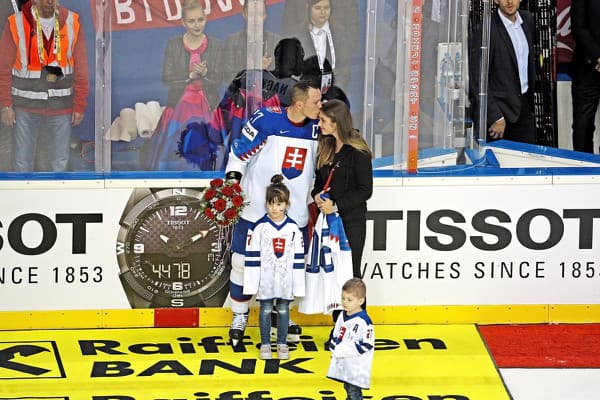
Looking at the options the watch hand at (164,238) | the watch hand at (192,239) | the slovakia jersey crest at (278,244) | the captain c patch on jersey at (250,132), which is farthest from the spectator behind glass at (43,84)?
the slovakia jersey crest at (278,244)

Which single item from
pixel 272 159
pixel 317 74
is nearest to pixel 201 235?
pixel 272 159

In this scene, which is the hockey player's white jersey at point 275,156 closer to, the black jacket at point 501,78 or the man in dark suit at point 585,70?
the black jacket at point 501,78

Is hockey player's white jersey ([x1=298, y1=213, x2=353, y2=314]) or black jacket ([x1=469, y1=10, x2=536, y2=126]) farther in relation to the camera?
black jacket ([x1=469, y1=10, x2=536, y2=126])

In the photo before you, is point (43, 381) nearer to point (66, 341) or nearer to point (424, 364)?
point (66, 341)

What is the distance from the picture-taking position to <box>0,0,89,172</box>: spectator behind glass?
995 centimetres

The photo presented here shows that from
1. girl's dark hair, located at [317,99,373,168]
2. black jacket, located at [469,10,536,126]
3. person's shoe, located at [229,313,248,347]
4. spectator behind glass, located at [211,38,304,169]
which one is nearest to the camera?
girl's dark hair, located at [317,99,373,168]

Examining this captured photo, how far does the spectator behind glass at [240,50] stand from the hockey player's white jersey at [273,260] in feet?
3.70

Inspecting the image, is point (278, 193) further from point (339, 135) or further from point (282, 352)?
point (282, 352)

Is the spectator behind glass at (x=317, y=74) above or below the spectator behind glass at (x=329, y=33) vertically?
below

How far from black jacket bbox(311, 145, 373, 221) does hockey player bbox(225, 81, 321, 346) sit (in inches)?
7.5

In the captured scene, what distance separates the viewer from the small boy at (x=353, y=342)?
847cm

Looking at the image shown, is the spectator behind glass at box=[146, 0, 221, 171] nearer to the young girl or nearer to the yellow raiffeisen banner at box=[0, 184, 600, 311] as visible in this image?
Result: the yellow raiffeisen banner at box=[0, 184, 600, 311]

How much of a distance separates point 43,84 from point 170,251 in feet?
4.28

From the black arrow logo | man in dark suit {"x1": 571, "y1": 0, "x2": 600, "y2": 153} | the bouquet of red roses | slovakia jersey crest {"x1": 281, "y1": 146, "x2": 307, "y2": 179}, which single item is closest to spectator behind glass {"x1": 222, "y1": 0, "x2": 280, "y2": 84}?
slovakia jersey crest {"x1": 281, "y1": 146, "x2": 307, "y2": 179}
